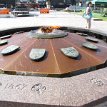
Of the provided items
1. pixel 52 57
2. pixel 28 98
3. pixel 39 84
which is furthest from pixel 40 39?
pixel 28 98

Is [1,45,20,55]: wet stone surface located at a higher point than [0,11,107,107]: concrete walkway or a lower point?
higher

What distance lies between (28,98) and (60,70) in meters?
1.07

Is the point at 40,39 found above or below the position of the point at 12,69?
above

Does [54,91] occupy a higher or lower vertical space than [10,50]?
lower

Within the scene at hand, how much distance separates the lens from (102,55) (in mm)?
4773

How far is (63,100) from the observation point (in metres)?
3.12

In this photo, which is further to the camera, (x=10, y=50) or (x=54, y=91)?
(x=10, y=50)

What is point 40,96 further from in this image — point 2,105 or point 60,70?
point 60,70

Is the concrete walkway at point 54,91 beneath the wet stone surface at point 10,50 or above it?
beneath

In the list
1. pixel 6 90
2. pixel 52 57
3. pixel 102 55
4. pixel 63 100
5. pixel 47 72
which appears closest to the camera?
pixel 63 100

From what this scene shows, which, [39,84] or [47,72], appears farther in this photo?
[47,72]

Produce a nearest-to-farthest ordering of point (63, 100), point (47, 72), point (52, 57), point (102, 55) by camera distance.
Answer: point (63, 100) → point (47, 72) → point (52, 57) → point (102, 55)

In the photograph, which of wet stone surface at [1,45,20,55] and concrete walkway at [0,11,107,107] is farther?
wet stone surface at [1,45,20,55]

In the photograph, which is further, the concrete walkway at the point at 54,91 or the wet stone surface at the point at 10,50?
the wet stone surface at the point at 10,50
